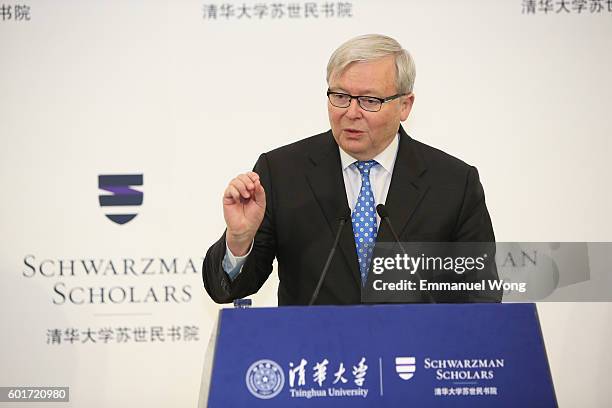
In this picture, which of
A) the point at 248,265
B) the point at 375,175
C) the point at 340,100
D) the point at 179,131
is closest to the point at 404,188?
the point at 375,175

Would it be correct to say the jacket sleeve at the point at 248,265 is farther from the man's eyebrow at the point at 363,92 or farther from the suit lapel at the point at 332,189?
the man's eyebrow at the point at 363,92

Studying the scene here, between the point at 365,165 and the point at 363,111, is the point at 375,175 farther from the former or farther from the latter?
the point at 363,111

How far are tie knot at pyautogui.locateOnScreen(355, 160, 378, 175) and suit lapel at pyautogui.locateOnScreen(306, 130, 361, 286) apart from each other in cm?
6

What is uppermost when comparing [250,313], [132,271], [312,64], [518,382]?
[312,64]

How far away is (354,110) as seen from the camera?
7.36ft

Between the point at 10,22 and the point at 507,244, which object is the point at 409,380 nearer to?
the point at 507,244

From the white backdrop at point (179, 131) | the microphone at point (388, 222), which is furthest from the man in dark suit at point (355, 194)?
the white backdrop at point (179, 131)

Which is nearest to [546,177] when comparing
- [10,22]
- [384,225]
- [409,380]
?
[384,225]

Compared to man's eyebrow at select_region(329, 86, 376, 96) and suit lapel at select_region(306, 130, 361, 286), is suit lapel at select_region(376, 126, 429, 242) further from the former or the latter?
man's eyebrow at select_region(329, 86, 376, 96)

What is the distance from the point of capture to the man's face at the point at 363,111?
7.35ft

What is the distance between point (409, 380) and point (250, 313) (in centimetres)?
35

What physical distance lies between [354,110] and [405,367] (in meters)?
0.95

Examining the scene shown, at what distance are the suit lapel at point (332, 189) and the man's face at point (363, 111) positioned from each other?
0.30 ft

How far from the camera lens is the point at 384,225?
2.12 metres
